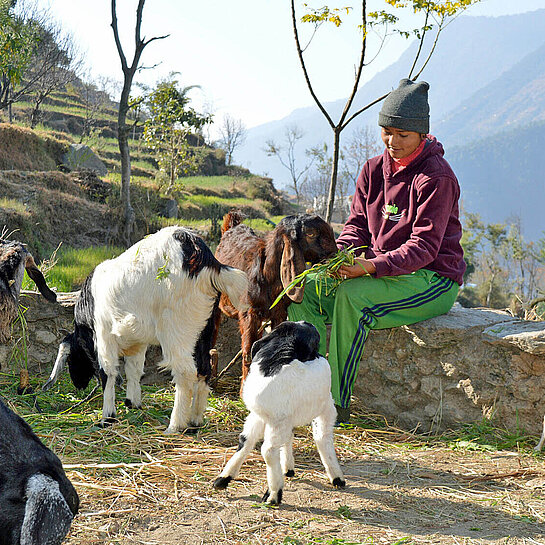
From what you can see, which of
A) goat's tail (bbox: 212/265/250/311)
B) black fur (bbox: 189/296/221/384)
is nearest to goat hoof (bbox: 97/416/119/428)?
black fur (bbox: 189/296/221/384)

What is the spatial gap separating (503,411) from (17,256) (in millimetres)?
3982

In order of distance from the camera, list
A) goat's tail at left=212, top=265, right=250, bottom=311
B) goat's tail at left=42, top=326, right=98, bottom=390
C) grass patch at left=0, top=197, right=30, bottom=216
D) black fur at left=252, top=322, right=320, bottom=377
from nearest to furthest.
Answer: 1. black fur at left=252, top=322, right=320, bottom=377
2. goat's tail at left=212, top=265, right=250, bottom=311
3. goat's tail at left=42, top=326, right=98, bottom=390
4. grass patch at left=0, top=197, right=30, bottom=216

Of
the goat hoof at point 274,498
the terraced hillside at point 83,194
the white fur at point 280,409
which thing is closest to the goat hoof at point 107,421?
the white fur at point 280,409

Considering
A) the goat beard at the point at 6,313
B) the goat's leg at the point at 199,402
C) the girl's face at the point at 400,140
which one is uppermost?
the girl's face at the point at 400,140

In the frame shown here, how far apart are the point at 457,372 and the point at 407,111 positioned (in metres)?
2.02

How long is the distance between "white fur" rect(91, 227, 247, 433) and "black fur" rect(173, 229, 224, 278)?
3cm

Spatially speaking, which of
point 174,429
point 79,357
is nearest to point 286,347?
point 174,429

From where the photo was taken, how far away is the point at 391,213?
475 cm

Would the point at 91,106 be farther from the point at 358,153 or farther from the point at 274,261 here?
the point at 274,261

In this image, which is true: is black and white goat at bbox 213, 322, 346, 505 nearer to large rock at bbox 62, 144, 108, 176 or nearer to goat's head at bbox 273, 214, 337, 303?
goat's head at bbox 273, 214, 337, 303

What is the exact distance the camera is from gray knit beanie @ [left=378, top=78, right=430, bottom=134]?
442cm

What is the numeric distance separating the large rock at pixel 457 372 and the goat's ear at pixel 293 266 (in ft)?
3.58

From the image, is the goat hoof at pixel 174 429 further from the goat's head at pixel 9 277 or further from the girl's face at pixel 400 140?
the girl's face at pixel 400 140

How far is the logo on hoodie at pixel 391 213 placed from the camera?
4.71 metres
